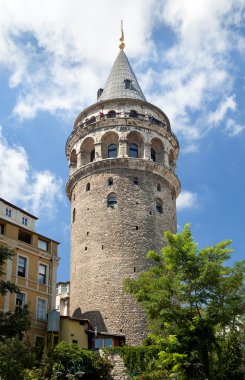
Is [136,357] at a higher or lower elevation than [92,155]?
lower

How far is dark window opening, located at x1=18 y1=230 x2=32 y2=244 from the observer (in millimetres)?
39828

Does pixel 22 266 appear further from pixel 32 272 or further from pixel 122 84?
pixel 122 84

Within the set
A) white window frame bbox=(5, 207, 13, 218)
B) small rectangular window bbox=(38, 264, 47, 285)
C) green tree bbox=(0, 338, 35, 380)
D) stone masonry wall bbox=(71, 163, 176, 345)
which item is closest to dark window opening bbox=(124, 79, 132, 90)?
stone masonry wall bbox=(71, 163, 176, 345)

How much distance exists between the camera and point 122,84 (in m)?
55.7

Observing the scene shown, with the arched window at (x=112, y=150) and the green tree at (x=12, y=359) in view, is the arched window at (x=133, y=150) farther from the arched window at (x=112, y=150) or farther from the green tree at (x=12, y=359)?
the green tree at (x=12, y=359)

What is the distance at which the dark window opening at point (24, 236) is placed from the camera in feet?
131

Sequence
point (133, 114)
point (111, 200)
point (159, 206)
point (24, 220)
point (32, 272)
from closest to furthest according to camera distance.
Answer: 1. point (32, 272)
2. point (24, 220)
3. point (111, 200)
4. point (159, 206)
5. point (133, 114)

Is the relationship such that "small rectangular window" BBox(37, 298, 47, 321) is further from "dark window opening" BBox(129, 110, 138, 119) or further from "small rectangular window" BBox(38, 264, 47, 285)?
"dark window opening" BBox(129, 110, 138, 119)

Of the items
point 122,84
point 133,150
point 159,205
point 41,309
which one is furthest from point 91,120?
point 41,309

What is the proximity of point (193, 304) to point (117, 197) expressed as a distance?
17354 mm

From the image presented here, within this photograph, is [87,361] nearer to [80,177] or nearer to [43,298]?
[43,298]

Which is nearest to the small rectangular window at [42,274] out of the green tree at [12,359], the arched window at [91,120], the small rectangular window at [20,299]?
the small rectangular window at [20,299]

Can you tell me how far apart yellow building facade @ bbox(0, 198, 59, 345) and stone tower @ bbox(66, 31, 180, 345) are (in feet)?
18.9

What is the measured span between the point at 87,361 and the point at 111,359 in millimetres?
2779
